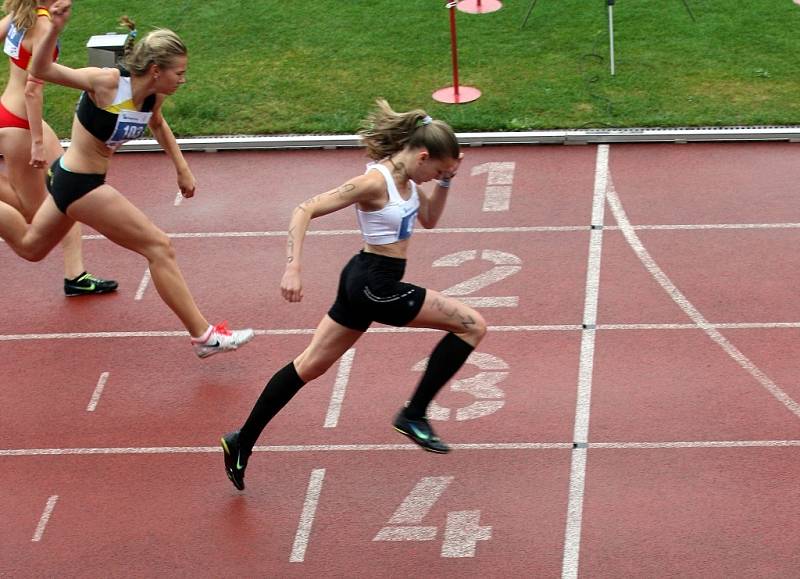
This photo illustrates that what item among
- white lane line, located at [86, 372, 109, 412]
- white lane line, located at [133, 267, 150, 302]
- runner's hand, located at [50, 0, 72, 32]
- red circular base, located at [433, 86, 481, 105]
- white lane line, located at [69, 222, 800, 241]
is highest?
runner's hand, located at [50, 0, 72, 32]

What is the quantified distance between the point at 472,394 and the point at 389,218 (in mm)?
2027

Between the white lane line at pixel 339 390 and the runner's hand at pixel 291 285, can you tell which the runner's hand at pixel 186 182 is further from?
the runner's hand at pixel 291 285

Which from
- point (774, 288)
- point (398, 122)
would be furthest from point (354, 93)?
point (398, 122)

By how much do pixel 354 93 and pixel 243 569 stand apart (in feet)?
22.3

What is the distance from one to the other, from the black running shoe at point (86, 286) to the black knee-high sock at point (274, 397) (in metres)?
3.04

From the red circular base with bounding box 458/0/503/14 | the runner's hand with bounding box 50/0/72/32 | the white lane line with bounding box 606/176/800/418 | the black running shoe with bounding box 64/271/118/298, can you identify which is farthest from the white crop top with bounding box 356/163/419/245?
the red circular base with bounding box 458/0/503/14

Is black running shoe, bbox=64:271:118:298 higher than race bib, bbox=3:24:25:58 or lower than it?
lower

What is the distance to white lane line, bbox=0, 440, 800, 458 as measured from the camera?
788 cm

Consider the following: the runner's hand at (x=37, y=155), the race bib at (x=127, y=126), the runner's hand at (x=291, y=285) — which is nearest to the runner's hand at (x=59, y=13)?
the race bib at (x=127, y=126)

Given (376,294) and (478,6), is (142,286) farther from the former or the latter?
(478,6)

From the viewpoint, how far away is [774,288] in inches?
375

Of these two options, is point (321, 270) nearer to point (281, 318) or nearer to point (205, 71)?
point (281, 318)

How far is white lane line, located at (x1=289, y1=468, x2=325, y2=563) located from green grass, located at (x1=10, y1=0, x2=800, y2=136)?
5.13 metres

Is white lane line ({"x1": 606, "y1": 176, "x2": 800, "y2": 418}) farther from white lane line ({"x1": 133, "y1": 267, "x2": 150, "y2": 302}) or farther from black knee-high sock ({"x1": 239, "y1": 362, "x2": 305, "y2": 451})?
white lane line ({"x1": 133, "y1": 267, "x2": 150, "y2": 302})
